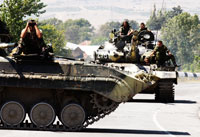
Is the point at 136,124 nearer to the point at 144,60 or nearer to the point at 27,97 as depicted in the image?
the point at 27,97

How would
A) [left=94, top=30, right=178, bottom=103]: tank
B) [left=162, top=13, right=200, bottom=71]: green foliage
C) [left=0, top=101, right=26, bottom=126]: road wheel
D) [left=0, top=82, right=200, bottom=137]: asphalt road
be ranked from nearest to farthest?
[left=0, top=82, right=200, bottom=137]: asphalt road
[left=0, top=101, right=26, bottom=126]: road wheel
[left=94, top=30, right=178, bottom=103]: tank
[left=162, top=13, right=200, bottom=71]: green foliage

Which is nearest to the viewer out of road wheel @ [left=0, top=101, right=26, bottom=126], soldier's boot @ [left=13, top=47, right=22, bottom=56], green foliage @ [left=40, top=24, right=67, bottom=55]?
road wheel @ [left=0, top=101, right=26, bottom=126]

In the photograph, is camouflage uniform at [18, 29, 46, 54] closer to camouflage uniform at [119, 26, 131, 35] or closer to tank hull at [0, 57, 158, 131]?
tank hull at [0, 57, 158, 131]

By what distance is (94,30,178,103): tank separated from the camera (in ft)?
118

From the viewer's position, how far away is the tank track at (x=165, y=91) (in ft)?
118

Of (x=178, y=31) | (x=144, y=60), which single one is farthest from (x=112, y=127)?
(x=178, y=31)

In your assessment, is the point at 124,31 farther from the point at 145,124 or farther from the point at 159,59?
the point at 145,124

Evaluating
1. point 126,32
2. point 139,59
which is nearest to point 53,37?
point 126,32

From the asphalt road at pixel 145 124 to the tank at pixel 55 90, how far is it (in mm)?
662

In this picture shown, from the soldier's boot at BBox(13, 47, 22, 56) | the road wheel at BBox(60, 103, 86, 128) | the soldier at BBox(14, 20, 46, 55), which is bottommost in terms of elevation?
the road wheel at BBox(60, 103, 86, 128)

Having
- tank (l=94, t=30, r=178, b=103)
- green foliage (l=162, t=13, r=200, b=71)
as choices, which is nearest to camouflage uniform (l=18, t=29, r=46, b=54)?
tank (l=94, t=30, r=178, b=103)

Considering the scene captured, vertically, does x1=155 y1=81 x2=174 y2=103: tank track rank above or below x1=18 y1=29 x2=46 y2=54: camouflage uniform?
below

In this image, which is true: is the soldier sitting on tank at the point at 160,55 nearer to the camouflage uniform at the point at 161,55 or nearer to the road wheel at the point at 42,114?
the camouflage uniform at the point at 161,55

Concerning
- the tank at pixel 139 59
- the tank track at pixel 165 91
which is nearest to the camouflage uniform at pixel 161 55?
the tank at pixel 139 59
